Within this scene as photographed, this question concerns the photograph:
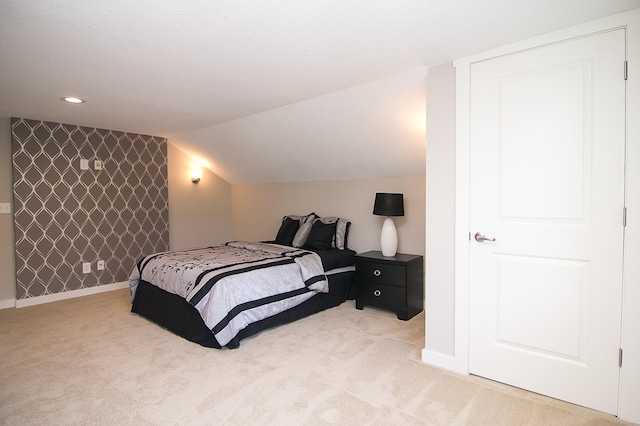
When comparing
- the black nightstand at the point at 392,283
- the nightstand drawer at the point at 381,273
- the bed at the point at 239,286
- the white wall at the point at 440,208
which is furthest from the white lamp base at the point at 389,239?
the white wall at the point at 440,208

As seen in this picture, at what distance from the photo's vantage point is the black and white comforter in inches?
114

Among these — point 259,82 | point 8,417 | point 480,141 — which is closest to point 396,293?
point 480,141

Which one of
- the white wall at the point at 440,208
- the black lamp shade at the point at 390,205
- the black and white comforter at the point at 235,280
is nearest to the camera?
the white wall at the point at 440,208

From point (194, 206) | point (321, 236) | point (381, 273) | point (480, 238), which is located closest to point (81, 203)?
point (194, 206)

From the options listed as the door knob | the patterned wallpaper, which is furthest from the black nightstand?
the patterned wallpaper

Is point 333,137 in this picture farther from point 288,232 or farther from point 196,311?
point 196,311

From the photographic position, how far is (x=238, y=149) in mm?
4891

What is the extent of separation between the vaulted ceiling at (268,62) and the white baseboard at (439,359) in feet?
6.36

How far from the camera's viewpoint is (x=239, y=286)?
304 centimetres

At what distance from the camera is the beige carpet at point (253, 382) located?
78.3 inches

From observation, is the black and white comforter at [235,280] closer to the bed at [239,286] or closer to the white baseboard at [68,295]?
the bed at [239,286]

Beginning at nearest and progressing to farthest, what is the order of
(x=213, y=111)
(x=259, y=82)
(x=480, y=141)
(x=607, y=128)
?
(x=607, y=128)
(x=480, y=141)
(x=259, y=82)
(x=213, y=111)

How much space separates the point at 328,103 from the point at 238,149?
6.30 ft

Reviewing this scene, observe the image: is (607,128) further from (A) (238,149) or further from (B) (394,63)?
(A) (238,149)
